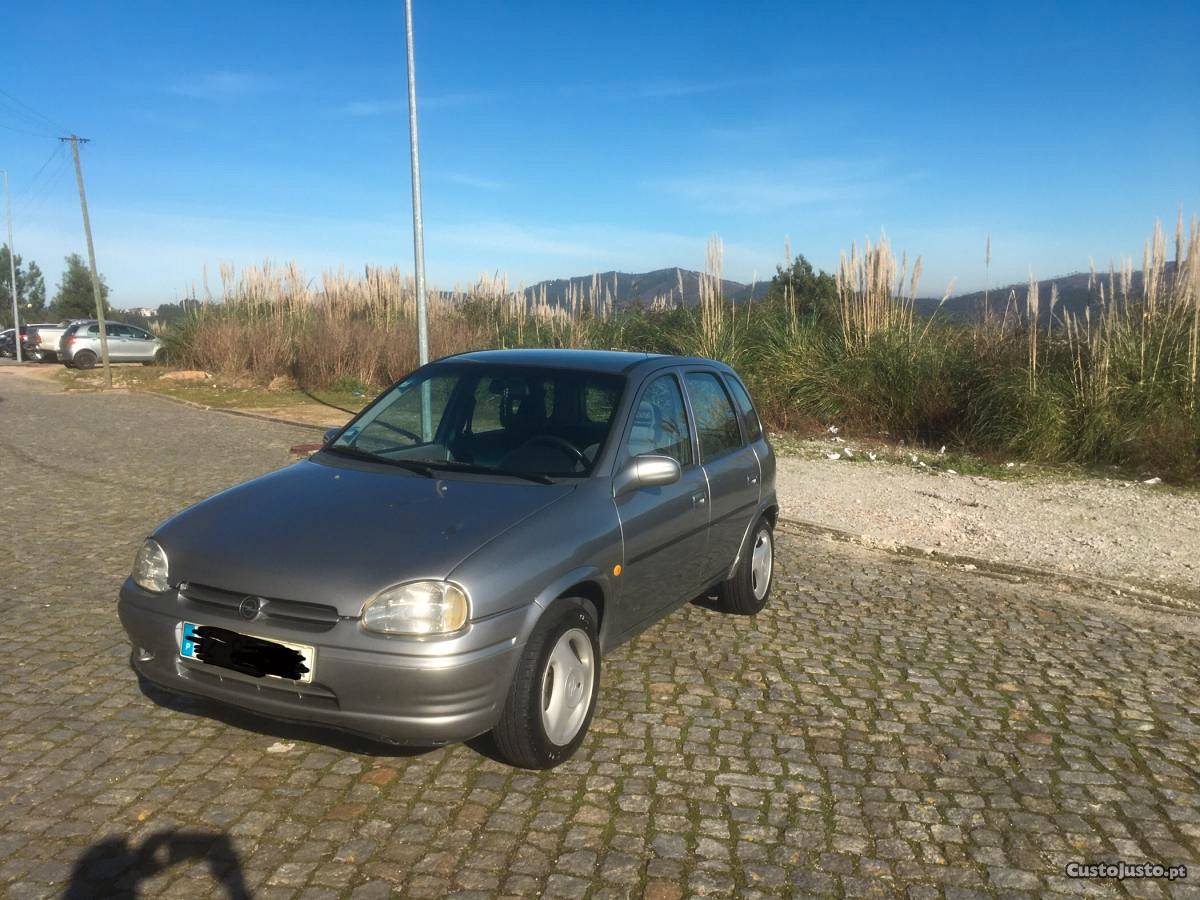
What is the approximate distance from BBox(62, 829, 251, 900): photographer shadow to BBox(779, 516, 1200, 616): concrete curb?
6212 mm

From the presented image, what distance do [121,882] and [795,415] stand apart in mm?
13143

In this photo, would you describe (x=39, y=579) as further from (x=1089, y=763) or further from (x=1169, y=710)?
(x=1169, y=710)

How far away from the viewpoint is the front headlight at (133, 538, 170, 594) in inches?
156

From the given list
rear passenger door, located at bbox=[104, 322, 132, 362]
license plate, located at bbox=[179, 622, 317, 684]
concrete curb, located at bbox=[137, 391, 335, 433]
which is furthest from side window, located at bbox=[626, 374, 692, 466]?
rear passenger door, located at bbox=[104, 322, 132, 362]

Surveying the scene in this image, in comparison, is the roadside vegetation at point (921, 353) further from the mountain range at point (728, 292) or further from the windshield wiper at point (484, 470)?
the windshield wiper at point (484, 470)

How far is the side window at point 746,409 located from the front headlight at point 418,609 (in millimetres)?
3091

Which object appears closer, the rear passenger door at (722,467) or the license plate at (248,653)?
the license plate at (248,653)

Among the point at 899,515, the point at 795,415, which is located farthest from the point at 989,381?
the point at 899,515

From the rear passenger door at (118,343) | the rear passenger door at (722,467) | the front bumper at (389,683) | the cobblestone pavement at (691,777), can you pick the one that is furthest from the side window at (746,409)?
the rear passenger door at (118,343)

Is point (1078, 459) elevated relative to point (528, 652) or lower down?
lower down

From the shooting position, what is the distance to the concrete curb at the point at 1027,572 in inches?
278

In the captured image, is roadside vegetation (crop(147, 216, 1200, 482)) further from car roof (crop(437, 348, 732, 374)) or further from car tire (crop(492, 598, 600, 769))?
car tire (crop(492, 598, 600, 769))

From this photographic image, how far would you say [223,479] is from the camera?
1087 cm

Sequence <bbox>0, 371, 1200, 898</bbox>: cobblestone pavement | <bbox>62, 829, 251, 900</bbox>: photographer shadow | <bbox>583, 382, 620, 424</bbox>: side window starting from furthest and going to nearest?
1. <bbox>583, 382, 620, 424</bbox>: side window
2. <bbox>0, 371, 1200, 898</bbox>: cobblestone pavement
3. <bbox>62, 829, 251, 900</bbox>: photographer shadow
